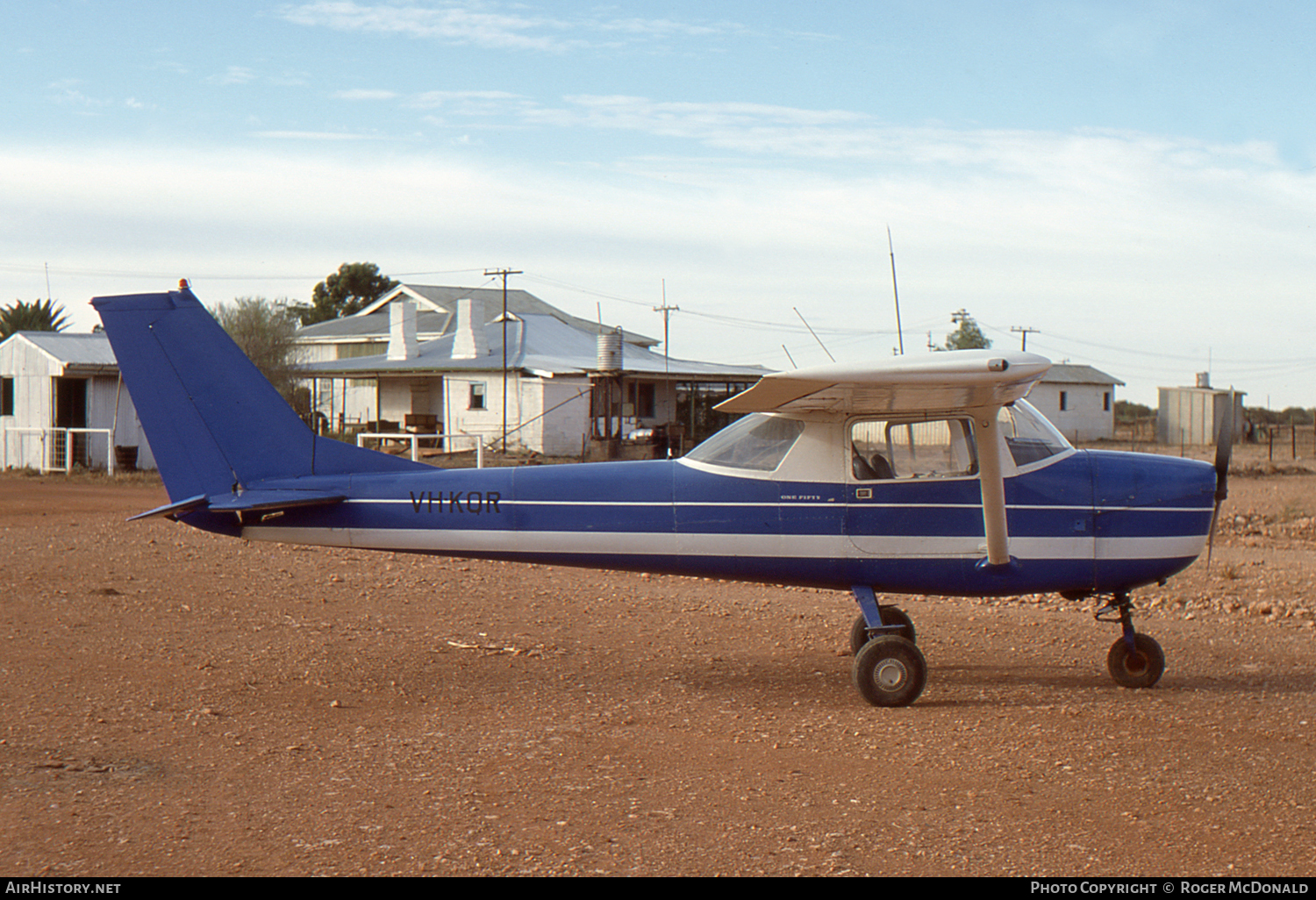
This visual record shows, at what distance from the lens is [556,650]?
30.3ft

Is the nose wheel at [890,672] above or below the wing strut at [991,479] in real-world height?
below

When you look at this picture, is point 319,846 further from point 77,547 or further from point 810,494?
point 77,547

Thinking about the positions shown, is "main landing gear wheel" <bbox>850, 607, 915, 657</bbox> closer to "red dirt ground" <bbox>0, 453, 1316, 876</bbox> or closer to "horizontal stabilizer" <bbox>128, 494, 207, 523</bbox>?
"red dirt ground" <bbox>0, 453, 1316, 876</bbox>

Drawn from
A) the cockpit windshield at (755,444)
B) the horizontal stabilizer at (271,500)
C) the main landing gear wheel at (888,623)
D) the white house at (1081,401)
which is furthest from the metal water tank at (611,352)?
the white house at (1081,401)

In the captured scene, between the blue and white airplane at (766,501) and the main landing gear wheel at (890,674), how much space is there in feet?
0.91

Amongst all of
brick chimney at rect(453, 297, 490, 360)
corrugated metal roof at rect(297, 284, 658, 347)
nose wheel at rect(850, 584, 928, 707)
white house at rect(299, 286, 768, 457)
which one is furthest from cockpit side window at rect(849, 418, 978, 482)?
corrugated metal roof at rect(297, 284, 658, 347)

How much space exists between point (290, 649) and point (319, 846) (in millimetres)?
4526

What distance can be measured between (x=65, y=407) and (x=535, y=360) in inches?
594

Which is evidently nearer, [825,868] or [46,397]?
[825,868]

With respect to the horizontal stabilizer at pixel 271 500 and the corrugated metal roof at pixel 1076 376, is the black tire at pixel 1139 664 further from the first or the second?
the corrugated metal roof at pixel 1076 376

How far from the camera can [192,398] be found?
320 inches

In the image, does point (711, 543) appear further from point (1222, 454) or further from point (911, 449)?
point (1222, 454)

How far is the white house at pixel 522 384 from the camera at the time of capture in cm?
3669
